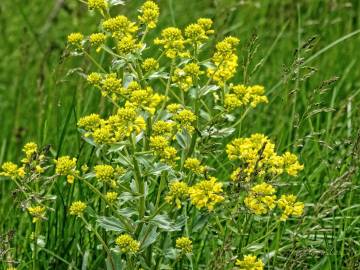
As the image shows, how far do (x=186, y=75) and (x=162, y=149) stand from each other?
36cm

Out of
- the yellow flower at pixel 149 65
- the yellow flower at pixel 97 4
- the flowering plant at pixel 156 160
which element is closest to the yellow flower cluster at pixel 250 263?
the flowering plant at pixel 156 160

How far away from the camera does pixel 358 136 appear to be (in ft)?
9.39

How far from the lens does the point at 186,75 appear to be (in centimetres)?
297

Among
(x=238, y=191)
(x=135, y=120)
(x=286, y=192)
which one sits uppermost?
(x=135, y=120)

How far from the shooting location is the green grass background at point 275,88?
335 centimetres

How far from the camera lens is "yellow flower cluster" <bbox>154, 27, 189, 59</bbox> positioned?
2.91 metres

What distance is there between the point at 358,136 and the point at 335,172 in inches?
30.8

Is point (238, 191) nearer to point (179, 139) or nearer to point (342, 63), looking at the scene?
point (179, 139)

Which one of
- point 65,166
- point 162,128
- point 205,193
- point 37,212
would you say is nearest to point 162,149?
point 162,128

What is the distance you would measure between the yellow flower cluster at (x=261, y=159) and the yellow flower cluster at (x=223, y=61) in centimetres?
28

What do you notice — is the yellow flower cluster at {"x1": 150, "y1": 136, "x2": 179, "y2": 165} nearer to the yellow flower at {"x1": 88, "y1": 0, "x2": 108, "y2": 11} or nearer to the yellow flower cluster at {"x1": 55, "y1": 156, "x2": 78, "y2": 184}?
the yellow flower cluster at {"x1": 55, "y1": 156, "x2": 78, "y2": 184}

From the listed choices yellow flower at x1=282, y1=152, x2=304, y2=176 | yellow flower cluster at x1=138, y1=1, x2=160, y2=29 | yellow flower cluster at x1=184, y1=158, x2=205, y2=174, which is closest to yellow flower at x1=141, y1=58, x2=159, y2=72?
yellow flower cluster at x1=138, y1=1, x2=160, y2=29

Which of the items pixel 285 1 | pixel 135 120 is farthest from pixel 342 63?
pixel 135 120

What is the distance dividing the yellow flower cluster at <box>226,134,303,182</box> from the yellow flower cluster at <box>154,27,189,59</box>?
411 mm
